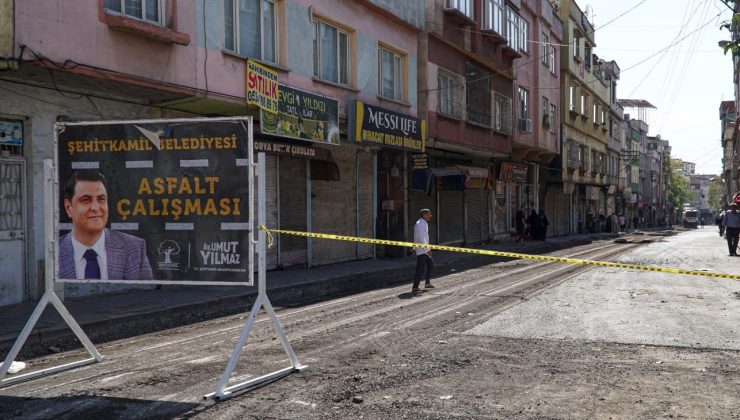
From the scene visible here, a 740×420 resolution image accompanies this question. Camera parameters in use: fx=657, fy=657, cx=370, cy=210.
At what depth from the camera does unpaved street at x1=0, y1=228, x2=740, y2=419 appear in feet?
16.0

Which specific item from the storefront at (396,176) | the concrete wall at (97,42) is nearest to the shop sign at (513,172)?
the storefront at (396,176)

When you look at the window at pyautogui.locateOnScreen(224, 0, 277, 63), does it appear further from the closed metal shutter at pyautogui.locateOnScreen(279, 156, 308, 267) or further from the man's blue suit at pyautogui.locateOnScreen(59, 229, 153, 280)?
the man's blue suit at pyautogui.locateOnScreen(59, 229, 153, 280)

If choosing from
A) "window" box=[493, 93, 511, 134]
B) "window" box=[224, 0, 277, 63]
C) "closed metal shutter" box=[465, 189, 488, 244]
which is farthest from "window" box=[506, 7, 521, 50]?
"window" box=[224, 0, 277, 63]

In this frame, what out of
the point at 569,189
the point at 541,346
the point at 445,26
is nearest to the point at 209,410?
the point at 541,346

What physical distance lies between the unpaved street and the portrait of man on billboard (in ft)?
3.09

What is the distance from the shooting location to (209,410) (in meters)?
4.83

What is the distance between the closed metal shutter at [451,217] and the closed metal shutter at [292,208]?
29.8 feet

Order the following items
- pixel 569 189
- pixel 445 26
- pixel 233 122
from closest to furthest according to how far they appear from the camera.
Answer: pixel 233 122
pixel 445 26
pixel 569 189

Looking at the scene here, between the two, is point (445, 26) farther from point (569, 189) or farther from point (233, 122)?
point (569, 189)

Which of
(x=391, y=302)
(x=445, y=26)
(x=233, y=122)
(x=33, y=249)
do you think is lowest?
(x=391, y=302)

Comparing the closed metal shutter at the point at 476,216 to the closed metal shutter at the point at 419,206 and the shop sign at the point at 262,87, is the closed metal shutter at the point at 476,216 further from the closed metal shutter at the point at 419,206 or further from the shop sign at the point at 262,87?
the shop sign at the point at 262,87

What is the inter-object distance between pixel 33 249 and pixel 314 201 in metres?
8.05

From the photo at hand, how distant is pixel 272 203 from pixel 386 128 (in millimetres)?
4386

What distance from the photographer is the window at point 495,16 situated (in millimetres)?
25859
